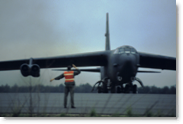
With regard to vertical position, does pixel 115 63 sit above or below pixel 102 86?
above

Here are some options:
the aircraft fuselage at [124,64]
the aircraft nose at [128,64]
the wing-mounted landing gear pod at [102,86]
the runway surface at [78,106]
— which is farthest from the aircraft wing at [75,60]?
the runway surface at [78,106]

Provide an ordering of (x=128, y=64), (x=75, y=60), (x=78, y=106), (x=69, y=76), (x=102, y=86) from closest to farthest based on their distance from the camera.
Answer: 1. (x=69, y=76)
2. (x=78, y=106)
3. (x=128, y=64)
4. (x=75, y=60)
5. (x=102, y=86)

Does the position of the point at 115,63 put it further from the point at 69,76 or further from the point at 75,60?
the point at 69,76

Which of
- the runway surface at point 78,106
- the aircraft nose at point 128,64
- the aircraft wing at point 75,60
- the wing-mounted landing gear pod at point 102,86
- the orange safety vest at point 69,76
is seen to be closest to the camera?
the runway surface at point 78,106

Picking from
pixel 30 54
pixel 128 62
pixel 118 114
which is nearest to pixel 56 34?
pixel 30 54

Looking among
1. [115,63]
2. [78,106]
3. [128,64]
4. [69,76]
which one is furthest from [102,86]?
[69,76]

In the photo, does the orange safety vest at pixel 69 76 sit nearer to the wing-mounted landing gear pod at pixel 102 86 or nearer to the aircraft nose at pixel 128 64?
the aircraft nose at pixel 128 64

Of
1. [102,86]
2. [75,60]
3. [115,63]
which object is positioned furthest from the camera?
[102,86]

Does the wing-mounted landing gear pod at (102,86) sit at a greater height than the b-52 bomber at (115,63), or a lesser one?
lesser

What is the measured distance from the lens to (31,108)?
4535mm

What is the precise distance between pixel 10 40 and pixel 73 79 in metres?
2.43

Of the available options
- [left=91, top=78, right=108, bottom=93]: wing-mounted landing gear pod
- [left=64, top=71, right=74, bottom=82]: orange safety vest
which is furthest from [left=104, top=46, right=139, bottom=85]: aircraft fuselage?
[left=64, top=71, right=74, bottom=82]: orange safety vest

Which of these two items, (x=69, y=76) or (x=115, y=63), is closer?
(x=69, y=76)

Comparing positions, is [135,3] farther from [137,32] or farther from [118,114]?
[118,114]
